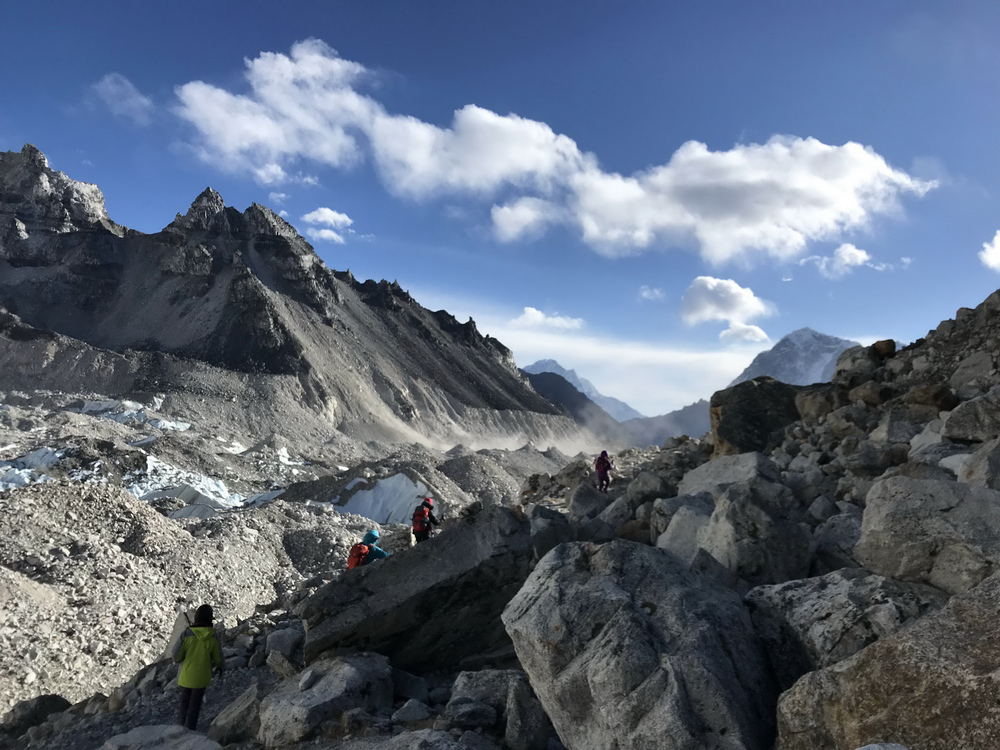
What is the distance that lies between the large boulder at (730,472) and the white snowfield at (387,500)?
16.3 metres

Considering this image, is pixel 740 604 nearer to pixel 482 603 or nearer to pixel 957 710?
pixel 957 710

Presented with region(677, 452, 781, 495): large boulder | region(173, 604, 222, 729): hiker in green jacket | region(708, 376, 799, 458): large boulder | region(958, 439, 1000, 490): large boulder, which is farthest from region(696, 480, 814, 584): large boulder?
region(708, 376, 799, 458): large boulder

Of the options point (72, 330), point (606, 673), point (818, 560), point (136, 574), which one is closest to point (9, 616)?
point (136, 574)

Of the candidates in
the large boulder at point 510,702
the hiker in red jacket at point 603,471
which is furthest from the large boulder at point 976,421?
the hiker in red jacket at point 603,471

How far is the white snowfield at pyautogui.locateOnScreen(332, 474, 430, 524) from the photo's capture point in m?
24.2

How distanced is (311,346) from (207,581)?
5945 centimetres

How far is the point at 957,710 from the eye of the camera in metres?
2.55

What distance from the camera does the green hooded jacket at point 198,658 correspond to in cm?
641

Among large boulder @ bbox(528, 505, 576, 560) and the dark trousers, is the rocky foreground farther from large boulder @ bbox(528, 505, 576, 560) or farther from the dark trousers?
the dark trousers

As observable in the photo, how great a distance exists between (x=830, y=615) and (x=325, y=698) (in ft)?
13.1

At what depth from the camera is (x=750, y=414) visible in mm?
13320

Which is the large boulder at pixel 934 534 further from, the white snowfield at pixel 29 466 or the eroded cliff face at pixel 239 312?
the eroded cliff face at pixel 239 312

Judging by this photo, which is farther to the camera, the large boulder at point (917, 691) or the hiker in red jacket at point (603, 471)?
the hiker in red jacket at point (603, 471)

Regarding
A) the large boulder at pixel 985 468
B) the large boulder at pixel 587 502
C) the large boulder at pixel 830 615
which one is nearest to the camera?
the large boulder at pixel 830 615
